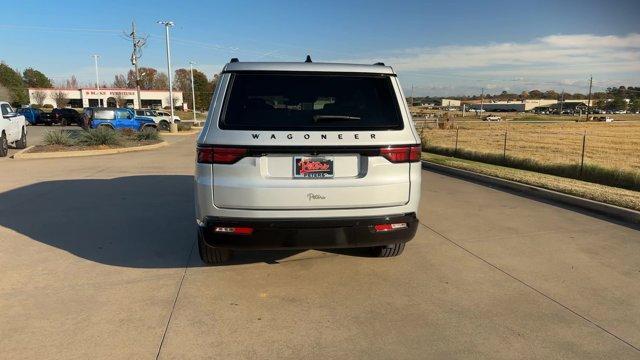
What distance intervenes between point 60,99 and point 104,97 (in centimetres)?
789

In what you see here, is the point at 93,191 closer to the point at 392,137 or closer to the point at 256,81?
the point at 256,81

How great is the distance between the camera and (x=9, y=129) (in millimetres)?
15305

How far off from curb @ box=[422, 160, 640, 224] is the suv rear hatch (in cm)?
441

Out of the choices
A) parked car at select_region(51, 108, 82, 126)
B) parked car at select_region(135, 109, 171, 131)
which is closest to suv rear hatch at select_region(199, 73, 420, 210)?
parked car at select_region(135, 109, 171, 131)

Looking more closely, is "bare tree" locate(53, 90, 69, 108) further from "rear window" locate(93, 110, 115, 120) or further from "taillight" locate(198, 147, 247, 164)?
"taillight" locate(198, 147, 247, 164)

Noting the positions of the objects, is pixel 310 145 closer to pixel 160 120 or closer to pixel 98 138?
pixel 98 138

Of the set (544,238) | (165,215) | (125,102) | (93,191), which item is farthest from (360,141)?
(125,102)

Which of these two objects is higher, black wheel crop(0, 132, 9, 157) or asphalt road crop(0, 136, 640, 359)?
black wheel crop(0, 132, 9, 157)

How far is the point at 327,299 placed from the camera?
3.94 meters

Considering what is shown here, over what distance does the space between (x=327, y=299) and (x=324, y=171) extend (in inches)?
42.9

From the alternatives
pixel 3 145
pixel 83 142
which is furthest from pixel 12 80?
pixel 3 145

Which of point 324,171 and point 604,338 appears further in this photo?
point 324,171

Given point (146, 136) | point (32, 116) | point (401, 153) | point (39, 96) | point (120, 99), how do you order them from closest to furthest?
point (401, 153) < point (146, 136) < point (32, 116) < point (39, 96) < point (120, 99)

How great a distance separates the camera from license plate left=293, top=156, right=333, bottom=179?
12.1ft
